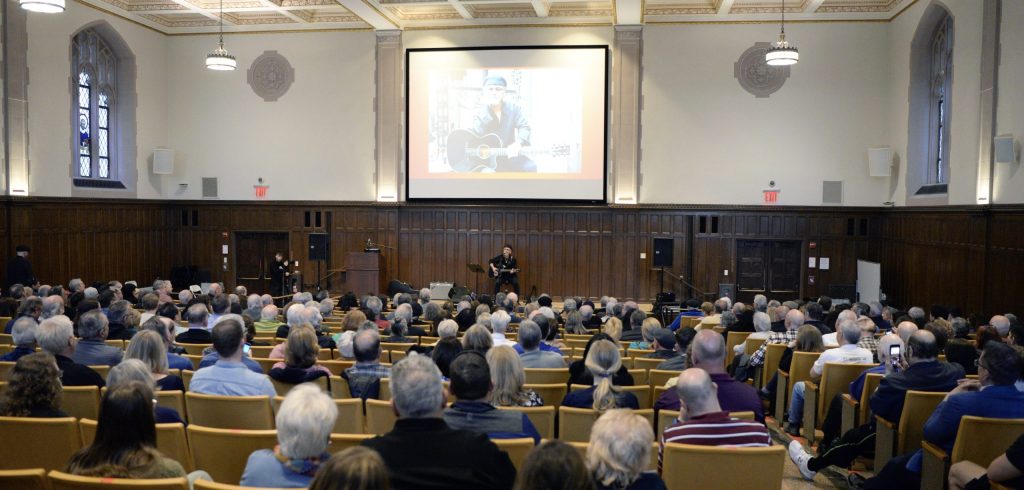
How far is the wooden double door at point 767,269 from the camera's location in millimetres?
18875

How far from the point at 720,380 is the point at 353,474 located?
3256 mm

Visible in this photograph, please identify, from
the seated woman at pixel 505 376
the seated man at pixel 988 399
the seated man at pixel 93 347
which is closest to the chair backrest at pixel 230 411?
the seated woman at pixel 505 376

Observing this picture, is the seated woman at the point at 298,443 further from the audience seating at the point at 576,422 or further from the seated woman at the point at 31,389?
the audience seating at the point at 576,422

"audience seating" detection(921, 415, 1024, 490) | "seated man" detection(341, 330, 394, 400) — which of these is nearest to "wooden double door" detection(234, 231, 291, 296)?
"seated man" detection(341, 330, 394, 400)

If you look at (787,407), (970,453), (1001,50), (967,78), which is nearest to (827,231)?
(967,78)

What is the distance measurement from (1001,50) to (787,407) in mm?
8523

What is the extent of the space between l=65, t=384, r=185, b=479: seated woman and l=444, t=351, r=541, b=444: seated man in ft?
4.30

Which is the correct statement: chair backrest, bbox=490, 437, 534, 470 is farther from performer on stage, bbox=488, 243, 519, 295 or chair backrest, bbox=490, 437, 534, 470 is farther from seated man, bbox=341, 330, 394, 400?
performer on stage, bbox=488, 243, 519, 295

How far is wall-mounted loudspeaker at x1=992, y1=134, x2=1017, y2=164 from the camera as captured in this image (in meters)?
12.1

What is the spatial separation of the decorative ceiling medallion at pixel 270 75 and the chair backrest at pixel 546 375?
15.8m

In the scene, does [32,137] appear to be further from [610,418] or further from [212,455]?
[610,418]

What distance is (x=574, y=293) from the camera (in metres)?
19.6

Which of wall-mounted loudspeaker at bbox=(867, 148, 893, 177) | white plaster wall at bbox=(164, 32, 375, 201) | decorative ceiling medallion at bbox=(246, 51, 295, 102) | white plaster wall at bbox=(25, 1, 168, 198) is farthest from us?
decorative ceiling medallion at bbox=(246, 51, 295, 102)

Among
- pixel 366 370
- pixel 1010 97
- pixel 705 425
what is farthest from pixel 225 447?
pixel 1010 97
